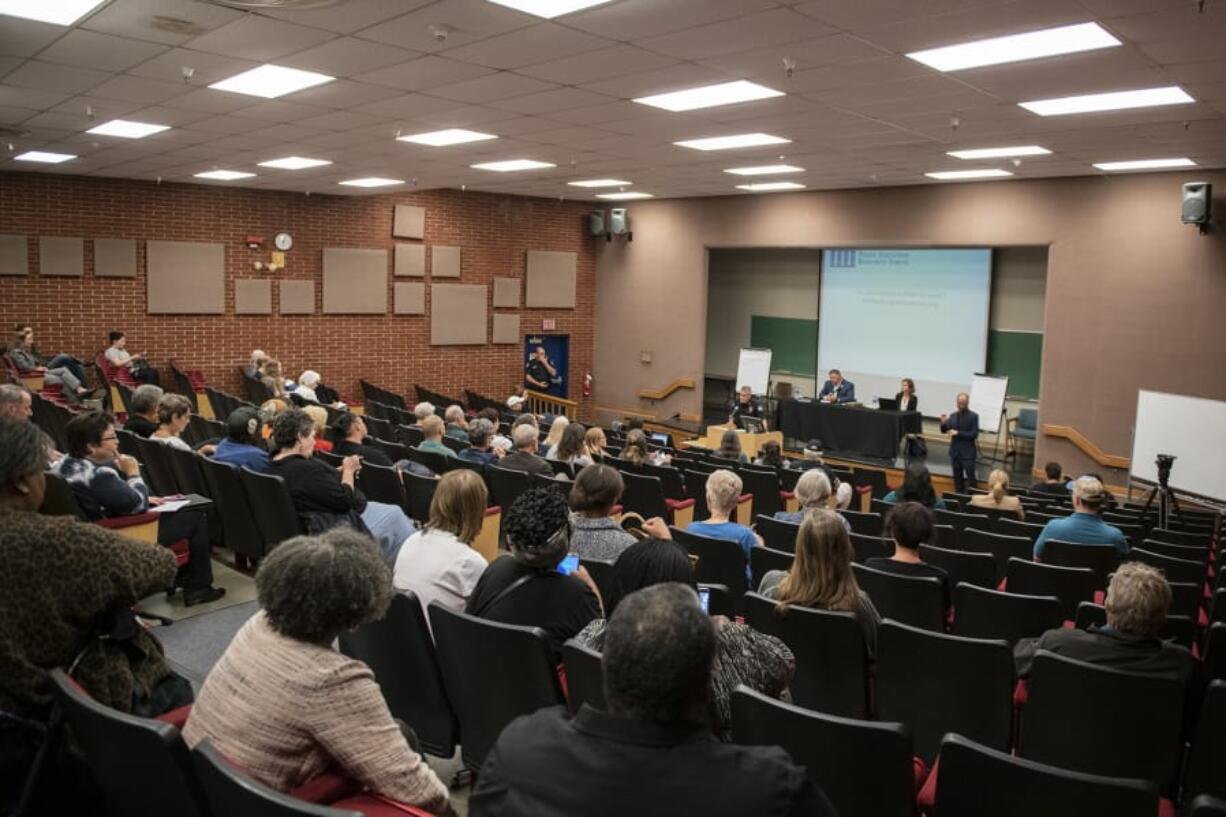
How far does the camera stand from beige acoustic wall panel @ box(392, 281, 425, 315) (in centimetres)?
1602

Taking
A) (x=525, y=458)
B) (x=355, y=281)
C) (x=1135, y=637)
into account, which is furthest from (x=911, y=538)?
(x=355, y=281)

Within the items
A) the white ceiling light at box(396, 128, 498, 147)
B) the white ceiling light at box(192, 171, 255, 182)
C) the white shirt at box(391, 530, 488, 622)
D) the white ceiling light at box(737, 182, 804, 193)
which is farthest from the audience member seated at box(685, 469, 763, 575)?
the white ceiling light at box(192, 171, 255, 182)

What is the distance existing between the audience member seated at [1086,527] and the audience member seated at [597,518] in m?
3.14

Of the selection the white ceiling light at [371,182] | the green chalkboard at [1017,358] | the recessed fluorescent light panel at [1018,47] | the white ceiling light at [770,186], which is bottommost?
the green chalkboard at [1017,358]

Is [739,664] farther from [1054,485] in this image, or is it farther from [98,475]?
[1054,485]

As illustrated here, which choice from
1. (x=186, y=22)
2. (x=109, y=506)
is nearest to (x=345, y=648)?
(x=109, y=506)

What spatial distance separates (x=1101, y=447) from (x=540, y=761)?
12.7 metres

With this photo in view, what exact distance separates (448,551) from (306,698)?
1.57 meters

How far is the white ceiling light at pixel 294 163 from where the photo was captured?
1114 cm

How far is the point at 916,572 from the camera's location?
4.32 m

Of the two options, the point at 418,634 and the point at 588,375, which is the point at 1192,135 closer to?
the point at 418,634

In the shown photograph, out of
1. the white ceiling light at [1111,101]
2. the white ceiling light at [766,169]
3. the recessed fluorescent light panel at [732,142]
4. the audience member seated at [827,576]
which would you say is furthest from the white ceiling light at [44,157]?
the audience member seated at [827,576]

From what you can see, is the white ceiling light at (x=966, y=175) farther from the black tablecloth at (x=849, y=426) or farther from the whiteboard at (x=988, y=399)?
the black tablecloth at (x=849, y=426)

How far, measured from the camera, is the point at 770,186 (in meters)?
14.4
